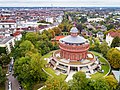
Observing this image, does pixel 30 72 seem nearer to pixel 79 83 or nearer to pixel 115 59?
pixel 79 83

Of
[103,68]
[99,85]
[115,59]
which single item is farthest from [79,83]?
[115,59]

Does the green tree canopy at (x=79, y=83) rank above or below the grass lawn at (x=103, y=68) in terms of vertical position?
above

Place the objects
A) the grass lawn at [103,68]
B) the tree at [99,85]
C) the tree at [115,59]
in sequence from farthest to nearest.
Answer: the tree at [115,59] → the grass lawn at [103,68] → the tree at [99,85]

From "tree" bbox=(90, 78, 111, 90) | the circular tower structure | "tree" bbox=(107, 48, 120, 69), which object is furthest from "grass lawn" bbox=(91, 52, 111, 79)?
"tree" bbox=(90, 78, 111, 90)

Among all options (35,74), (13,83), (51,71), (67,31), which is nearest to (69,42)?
(51,71)

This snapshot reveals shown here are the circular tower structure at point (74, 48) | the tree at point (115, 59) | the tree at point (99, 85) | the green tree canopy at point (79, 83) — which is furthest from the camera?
the circular tower structure at point (74, 48)

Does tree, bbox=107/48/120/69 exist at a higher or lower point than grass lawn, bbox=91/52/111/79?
higher

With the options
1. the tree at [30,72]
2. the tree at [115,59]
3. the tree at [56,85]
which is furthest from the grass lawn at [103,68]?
the tree at [56,85]

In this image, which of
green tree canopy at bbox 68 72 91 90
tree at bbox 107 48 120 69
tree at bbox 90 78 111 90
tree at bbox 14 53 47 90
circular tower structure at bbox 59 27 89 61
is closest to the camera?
tree at bbox 90 78 111 90

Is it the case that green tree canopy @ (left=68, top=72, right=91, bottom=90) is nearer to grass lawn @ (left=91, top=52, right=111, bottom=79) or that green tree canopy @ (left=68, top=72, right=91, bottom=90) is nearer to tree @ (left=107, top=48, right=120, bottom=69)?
grass lawn @ (left=91, top=52, right=111, bottom=79)

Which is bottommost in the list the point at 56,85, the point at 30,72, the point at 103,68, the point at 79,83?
the point at 103,68

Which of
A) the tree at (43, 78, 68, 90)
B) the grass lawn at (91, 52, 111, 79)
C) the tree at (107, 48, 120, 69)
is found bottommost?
the grass lawn at (91, 52, 111, 79)

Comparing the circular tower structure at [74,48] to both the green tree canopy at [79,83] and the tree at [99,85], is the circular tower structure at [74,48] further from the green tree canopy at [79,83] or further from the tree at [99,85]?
the tree at [99,85]
